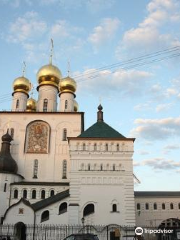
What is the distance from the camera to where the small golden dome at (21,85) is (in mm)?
36625

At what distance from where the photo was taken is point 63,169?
3128 cm

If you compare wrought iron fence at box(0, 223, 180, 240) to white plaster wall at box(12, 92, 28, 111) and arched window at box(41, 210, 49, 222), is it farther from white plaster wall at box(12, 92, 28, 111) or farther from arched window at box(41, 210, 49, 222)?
white plaster wall at box(12, 92, 28, 111)

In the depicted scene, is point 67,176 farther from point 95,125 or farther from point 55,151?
point 95,125

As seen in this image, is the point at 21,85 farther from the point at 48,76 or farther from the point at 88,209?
the point at 88,209

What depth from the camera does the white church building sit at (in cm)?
2452

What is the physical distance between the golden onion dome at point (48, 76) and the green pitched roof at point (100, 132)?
928 centimetres

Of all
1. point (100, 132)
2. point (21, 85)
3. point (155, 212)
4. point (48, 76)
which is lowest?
point (155, 212)

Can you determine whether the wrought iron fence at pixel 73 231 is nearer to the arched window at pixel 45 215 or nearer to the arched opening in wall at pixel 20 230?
the arched opening in wall at pixel 20 230

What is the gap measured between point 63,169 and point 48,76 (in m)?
11.2

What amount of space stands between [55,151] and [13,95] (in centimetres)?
957

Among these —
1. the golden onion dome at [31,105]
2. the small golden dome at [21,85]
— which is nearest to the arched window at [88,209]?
the small golden dome at [21,85]

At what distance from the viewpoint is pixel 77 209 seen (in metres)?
24.1

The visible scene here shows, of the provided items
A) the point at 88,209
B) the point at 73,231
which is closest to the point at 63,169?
the point at 88,209

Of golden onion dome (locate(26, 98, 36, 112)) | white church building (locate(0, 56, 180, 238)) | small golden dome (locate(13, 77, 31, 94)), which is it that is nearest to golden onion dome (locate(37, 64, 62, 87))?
white church building (locate(0, 56, 180, 238))
